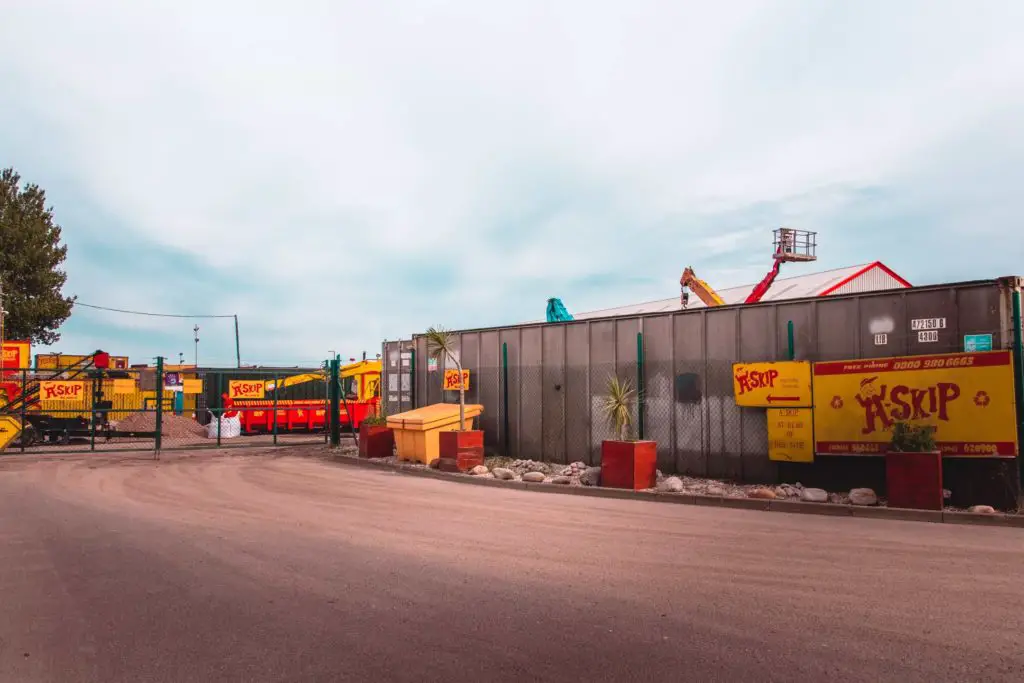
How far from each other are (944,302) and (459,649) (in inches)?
401

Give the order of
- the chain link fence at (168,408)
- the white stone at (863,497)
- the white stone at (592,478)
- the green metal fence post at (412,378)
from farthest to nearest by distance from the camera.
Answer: the green metal fence post at (412,378), the chain link fence at (168,408), the white stone at (592,478), the white stone at (863,497)

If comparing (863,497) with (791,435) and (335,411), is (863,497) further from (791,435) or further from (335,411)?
(335,411)

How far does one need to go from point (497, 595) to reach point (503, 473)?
917 centimetres

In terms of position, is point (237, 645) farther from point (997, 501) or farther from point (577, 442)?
point (577, 442)

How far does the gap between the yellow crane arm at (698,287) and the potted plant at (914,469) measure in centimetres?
2079

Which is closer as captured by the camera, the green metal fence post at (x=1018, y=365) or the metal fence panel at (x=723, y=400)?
the green metal fence post at (x=1018, y=365)

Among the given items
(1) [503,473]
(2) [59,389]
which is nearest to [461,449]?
(1) [503,473]

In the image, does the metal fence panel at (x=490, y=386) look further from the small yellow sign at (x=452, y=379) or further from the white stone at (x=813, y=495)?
the white stone at (x=813, y=495)

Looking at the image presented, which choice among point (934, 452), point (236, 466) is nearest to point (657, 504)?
point (934, 452)

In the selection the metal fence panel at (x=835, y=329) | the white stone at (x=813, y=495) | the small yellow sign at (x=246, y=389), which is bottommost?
the white stone at (x=813, y=495)

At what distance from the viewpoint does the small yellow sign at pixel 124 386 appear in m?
27.7

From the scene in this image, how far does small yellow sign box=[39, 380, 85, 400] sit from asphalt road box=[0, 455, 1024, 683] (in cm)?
1380

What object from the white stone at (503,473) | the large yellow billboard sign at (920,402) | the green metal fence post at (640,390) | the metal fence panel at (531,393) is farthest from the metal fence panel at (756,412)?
the metal fence panel at (531,393)

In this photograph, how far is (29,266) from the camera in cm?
3988
